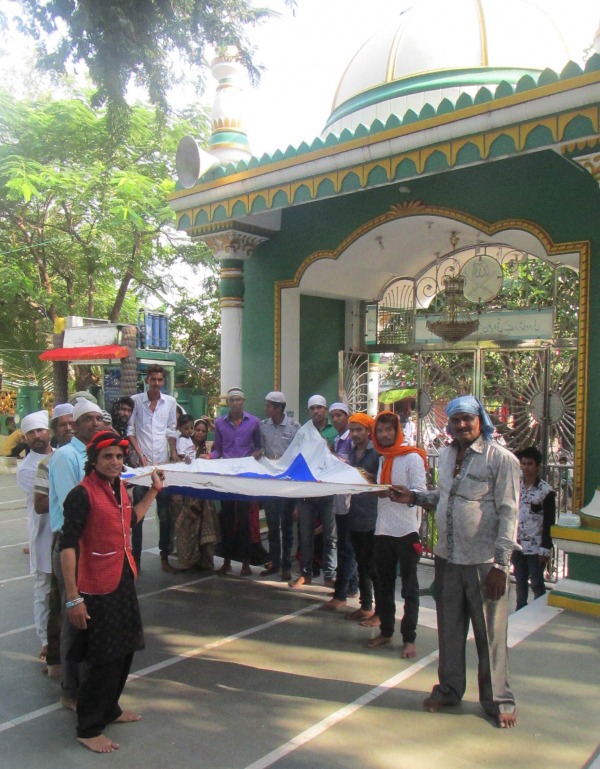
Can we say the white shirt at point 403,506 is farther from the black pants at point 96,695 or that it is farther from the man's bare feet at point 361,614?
the black pants at point 96,695

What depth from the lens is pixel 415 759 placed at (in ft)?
9.87

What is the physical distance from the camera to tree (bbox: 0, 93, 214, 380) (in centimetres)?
1427

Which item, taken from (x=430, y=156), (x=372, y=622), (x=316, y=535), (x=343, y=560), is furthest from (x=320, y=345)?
(x=372, y=622)

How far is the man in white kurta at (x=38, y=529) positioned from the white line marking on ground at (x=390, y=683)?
1.67 metres

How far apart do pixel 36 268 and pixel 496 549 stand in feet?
51.0

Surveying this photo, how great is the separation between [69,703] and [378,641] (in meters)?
1.90

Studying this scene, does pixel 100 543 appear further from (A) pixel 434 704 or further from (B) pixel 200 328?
(B) pixel 200 328

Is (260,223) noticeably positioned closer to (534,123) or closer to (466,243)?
(466,243)

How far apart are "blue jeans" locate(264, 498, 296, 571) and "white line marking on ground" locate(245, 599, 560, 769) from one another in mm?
1841

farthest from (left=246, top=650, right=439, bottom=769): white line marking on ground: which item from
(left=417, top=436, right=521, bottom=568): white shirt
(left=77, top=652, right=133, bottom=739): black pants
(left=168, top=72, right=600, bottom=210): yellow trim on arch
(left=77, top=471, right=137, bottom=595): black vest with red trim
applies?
(left=168, top=72, right=600, bottom=210): yellow trim on arch

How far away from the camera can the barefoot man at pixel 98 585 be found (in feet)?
9.98

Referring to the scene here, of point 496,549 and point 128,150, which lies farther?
point 128,150

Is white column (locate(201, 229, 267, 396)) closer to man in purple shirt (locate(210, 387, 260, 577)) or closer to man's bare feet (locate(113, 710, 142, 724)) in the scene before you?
man in purple shirt (locate(210, 387, 260, 577))

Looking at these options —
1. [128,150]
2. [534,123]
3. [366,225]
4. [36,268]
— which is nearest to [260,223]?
[366,225]
